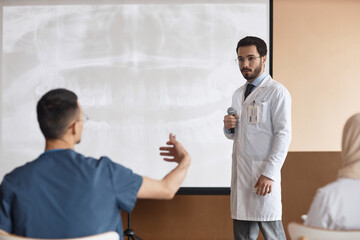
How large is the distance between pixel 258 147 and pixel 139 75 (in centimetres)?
161

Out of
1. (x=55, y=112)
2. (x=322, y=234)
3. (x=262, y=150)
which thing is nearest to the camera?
(x=322, y=234)

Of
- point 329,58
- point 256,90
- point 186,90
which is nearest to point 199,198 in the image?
point 186,90

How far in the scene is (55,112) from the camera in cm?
142

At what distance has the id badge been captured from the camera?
2543 millimetres

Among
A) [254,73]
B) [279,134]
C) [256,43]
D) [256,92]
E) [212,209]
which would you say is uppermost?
[256,43]

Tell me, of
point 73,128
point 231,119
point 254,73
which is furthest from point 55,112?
point 254,73

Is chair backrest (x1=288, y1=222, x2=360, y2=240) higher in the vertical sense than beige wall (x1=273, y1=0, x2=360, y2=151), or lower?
lower

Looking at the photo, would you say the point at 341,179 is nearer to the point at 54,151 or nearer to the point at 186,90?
the point at 54,151

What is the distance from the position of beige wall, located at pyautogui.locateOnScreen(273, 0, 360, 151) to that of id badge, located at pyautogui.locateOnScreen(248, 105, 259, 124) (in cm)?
137

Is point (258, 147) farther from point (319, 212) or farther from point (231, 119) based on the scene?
point (319, 212)

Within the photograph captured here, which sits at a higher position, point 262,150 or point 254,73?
point 254,73

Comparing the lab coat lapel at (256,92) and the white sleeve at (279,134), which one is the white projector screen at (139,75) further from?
the white sleeve at (279,134)

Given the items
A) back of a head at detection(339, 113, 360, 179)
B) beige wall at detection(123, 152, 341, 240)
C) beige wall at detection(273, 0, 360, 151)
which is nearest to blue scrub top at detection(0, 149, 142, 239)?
back of a head at detection(339, 113, 360, 179)

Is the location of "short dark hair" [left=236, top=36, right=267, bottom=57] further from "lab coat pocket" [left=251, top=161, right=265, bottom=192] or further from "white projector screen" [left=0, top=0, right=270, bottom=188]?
"white projector screen" [left=0, top=0, right=270, bottom=188]
